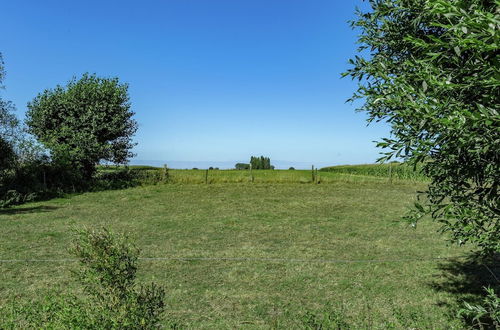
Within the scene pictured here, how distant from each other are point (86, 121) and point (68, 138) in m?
1.93

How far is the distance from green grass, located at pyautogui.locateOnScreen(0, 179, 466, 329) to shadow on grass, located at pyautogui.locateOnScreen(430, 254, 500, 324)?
0.14m

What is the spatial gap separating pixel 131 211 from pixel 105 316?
15.7 m

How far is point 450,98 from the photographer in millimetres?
3646

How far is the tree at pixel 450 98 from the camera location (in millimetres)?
3305

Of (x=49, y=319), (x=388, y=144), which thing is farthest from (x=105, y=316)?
(x=388, y=144)

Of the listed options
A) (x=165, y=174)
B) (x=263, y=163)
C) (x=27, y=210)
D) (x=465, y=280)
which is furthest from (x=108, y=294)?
(x=263, y=163)

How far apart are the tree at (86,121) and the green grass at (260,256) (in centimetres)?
751

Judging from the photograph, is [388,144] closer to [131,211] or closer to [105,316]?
[105,316]

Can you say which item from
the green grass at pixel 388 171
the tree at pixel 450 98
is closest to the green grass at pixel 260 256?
the tree at pixel 450 98

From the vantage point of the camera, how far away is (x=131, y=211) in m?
19.2

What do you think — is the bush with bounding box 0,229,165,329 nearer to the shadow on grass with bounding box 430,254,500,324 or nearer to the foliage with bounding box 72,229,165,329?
the foliage with bounding box 72,229,165,329

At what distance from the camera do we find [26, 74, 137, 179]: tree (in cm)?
2907

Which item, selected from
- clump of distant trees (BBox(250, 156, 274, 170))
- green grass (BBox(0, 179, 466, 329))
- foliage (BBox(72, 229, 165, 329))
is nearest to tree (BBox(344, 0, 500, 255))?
green grass (BBox(0, 179, 466, 329))

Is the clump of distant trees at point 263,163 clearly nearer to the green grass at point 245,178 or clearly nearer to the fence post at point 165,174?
the green grass at point 245,178
